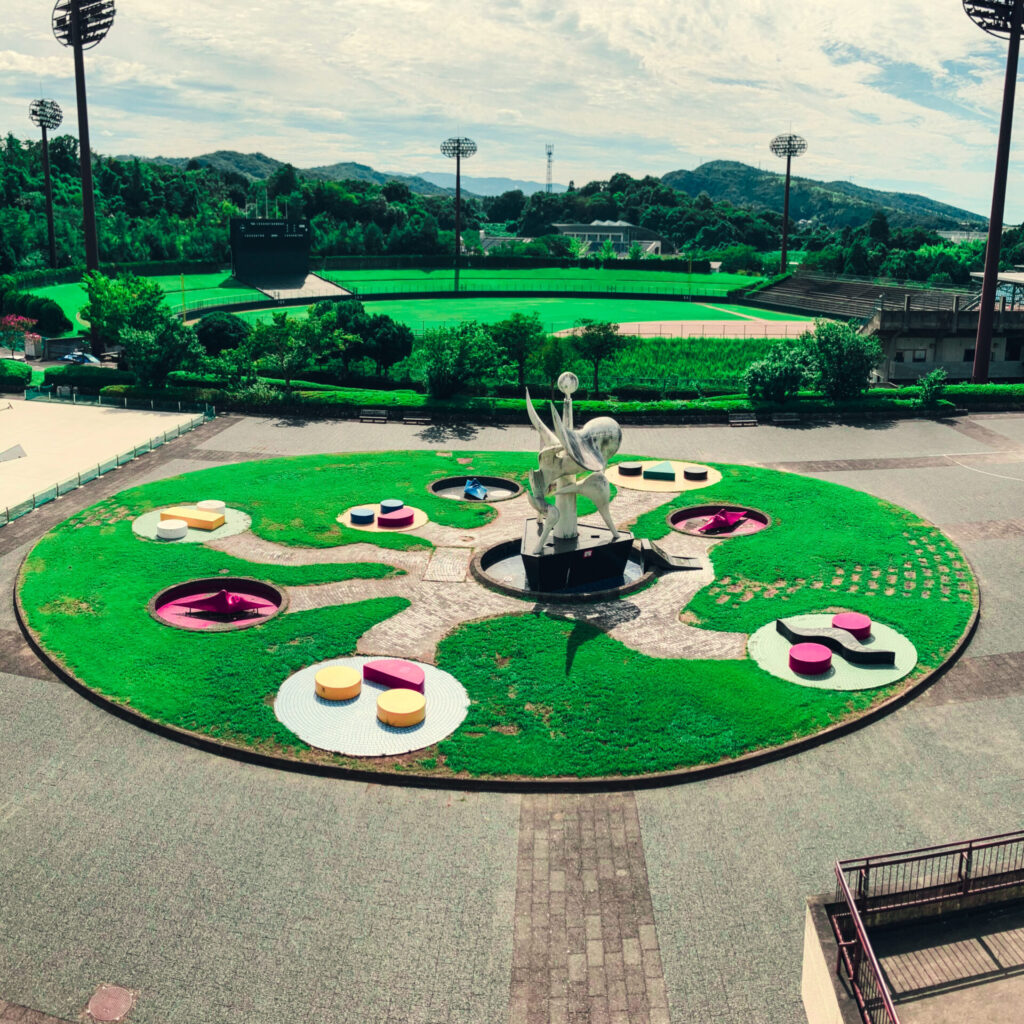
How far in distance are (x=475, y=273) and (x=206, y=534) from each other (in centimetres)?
10263

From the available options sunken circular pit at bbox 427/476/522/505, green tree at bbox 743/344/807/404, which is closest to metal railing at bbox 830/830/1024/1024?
sunken circular pit at bbox 427/476/522/505

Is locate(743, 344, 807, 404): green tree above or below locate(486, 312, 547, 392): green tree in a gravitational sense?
below

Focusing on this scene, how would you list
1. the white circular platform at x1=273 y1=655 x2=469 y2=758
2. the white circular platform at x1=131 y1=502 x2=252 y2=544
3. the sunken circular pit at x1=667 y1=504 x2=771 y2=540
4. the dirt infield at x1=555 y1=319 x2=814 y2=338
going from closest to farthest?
the white circular platform at x1=273 y1=655 x2=469 y2=758 → the white circular platform at x1=131 y1=502 x2=252 y2=544 → the sunken circular pit at x1=667 y1=504 x2=771 y2=540 → the dirt infield at x1=555 y1=319 x2=814 y2=338

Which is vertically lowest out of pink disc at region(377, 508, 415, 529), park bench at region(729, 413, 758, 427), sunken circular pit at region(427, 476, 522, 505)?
pink disc at region(377, 508, 415, 529)

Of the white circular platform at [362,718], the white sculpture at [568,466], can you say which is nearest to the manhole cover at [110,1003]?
the white circular platform at [362,718]

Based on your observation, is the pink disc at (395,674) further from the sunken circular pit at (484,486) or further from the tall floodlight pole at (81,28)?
the tall floodlight pole at (81,28)

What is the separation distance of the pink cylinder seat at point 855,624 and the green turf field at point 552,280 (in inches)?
3635

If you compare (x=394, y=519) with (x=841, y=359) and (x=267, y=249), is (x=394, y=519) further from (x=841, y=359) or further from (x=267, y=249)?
(x=267, y=249)

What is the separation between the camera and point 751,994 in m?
16.1

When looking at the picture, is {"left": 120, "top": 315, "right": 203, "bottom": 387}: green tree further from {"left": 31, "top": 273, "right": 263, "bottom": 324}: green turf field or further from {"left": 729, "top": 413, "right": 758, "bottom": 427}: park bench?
{"left": 729, "top": 413, "right": 758, "bottom": 427}: park bench

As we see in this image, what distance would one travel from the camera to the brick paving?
52.6 ft

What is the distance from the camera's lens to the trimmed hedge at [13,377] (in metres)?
61.6

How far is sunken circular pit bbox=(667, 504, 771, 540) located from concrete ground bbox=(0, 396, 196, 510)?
91.9 ft

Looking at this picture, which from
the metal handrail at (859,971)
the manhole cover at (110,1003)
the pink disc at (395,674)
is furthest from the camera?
the pink disc at (395,674)
